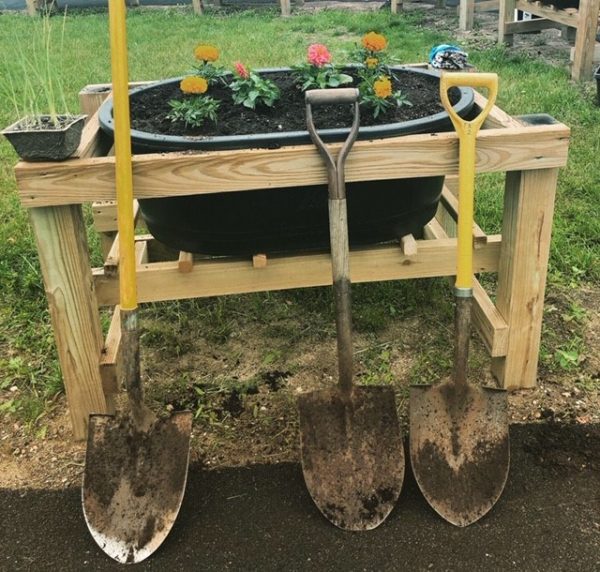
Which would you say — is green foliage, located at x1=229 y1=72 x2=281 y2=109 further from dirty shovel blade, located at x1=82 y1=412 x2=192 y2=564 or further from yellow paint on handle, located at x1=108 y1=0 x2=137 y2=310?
dirty shovel blade, located at x1=82 y1=412 x2=192 y2=564

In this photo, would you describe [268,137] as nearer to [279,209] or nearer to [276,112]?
[279,209]

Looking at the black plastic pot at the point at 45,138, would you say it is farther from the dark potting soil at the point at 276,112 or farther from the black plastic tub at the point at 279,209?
the dark potting soil at the point at 276,112

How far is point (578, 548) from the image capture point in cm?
Answer: 165

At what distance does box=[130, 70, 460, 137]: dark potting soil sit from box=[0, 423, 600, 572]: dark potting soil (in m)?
0.98

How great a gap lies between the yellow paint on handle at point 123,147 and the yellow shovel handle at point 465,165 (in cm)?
79

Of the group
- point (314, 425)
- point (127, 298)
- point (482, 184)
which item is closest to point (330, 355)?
point (314, 425)

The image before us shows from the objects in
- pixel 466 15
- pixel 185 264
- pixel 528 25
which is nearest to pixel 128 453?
pixel 185 264

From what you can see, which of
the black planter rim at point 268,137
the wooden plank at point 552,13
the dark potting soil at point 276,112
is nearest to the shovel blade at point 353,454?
the black planter rim at point 268,137

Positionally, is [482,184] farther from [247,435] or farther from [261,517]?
[261,517]

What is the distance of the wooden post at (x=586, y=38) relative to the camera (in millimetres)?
5199

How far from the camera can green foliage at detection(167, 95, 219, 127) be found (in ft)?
6.57

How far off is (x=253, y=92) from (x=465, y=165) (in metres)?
0.73

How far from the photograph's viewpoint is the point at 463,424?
1.81 metres

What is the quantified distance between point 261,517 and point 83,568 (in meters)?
0.44
